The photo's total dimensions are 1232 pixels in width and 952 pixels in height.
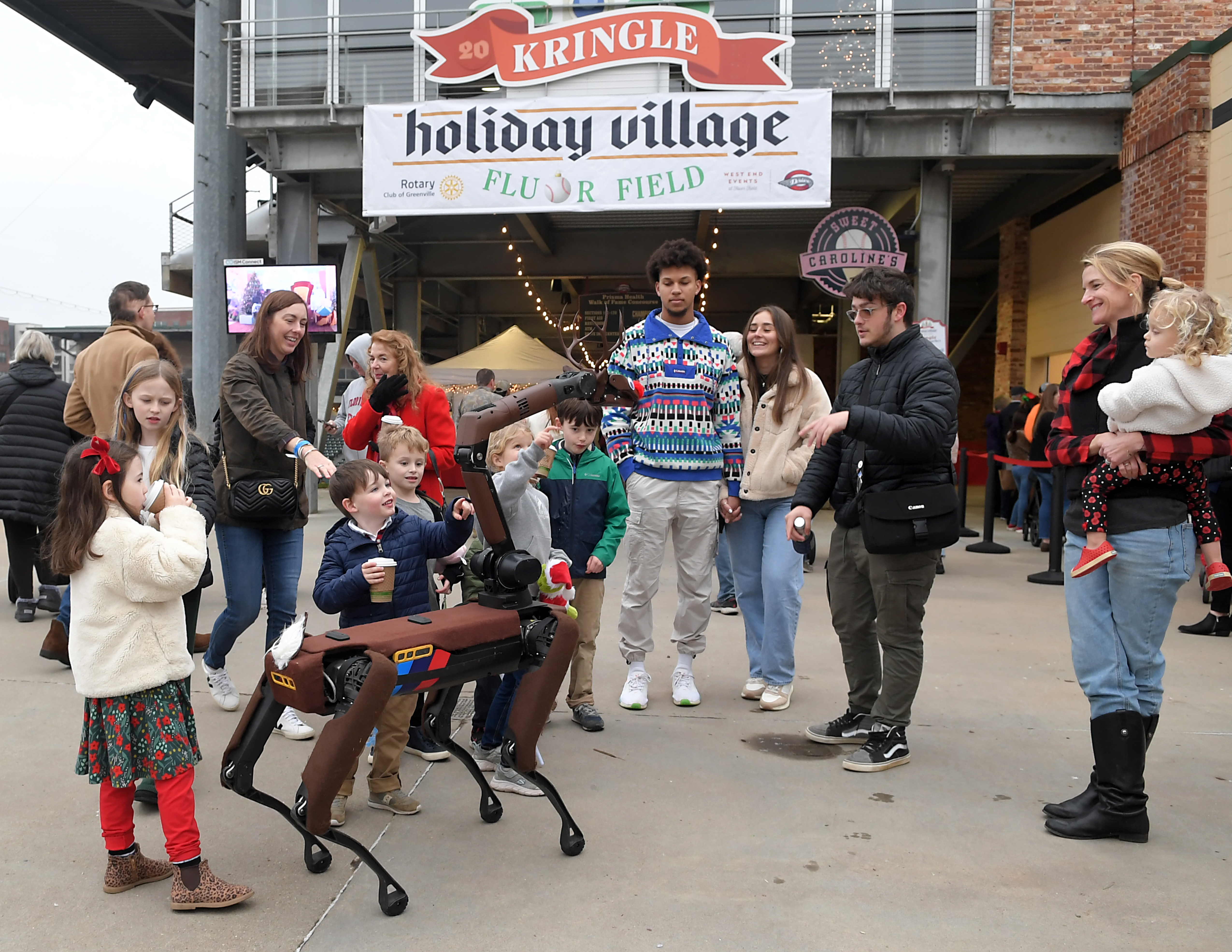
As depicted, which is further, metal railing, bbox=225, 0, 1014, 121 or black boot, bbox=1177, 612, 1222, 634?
metal railing, bbox=225, 0, 1014, 121

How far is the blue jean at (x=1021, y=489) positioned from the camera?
10.6 meters

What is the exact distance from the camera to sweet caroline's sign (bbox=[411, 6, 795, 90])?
10242 millimetres

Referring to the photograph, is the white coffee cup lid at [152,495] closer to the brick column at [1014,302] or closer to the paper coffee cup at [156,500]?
the paper coffee cup at [156,500]

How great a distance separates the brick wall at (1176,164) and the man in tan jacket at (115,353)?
918 cm

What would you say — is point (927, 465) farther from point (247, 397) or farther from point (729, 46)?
point (729, 46)

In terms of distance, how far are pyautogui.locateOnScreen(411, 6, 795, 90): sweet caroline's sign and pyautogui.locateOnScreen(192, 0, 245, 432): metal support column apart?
2752 mm

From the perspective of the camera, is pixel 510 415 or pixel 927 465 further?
pixel 927 465

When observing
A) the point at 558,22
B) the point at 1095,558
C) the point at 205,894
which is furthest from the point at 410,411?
the point at 558,22

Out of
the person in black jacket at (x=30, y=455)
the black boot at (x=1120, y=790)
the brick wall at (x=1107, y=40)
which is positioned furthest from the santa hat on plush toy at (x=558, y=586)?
the brick wall at (x=1107, y=40)

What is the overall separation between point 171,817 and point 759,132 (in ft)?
30.2

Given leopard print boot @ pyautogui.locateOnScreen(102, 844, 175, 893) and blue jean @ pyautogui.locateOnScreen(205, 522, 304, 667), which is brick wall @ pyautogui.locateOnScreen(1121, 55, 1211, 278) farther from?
leopard print boot @ pyautogui.locateOnScreen(102, 844, 175, 893)

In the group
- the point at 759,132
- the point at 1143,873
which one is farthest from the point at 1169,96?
the point at 1143,873

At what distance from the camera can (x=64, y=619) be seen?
14.6ft

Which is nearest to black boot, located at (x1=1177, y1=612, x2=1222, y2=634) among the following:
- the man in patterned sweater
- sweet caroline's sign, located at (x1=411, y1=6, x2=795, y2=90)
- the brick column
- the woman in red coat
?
the man in patterned sweater
